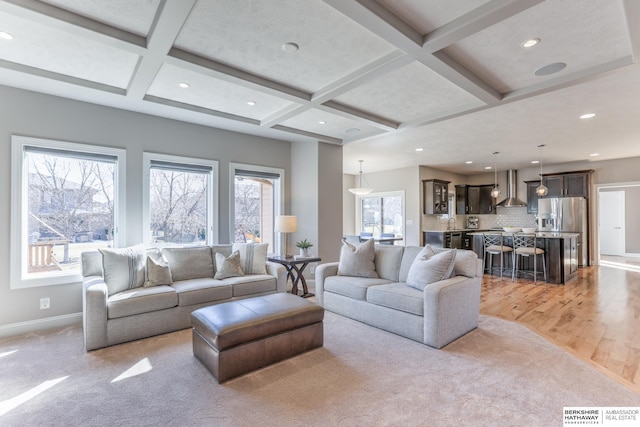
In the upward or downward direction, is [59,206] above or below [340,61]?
below

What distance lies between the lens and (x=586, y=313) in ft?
12.8

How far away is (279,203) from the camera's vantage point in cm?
554

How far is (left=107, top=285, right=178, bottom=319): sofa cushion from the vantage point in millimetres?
2963

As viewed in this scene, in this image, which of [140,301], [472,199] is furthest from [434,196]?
[140,301]

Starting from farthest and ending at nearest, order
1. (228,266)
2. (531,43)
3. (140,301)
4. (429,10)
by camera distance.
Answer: (228,266) → (140,301) → (531,43) → (429,10)

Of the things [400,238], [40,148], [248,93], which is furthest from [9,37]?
[400,238]

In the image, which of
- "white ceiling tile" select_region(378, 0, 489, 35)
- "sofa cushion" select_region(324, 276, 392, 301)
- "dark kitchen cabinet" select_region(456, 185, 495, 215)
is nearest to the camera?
"white ceiling tile" select_region(378, 0, 489, 35)

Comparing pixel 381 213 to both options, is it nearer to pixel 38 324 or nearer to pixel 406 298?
pixel 406 298

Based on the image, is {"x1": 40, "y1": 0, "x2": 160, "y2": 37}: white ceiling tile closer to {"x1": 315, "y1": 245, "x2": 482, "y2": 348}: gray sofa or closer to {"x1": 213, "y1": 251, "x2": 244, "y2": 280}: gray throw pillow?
{"x1": 213, "y1": 251, "x2": 244, "y2": 280}: gray throw pillow

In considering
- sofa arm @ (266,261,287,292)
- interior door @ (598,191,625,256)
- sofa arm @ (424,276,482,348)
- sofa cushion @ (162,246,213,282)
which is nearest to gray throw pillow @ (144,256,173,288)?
sofa cushion @ (162,246,213,282)

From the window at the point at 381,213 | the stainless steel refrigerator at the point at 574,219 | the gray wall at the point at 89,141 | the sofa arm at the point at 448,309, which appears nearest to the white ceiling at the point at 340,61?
the gray wall at the point at 89,141

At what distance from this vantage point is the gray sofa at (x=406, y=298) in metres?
2.91

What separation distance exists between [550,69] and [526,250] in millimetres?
3853

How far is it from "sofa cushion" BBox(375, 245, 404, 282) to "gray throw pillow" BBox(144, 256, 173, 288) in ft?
8.56
